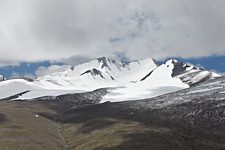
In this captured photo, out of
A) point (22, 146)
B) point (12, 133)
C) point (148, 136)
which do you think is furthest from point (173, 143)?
point (12, 133)

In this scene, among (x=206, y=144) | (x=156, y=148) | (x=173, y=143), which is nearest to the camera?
(x=156, y=148)

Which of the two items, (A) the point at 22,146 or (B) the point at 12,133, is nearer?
(A) the point at 22,146

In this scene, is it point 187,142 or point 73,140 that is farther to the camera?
point 73,140

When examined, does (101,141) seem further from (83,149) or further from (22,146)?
(22,146)

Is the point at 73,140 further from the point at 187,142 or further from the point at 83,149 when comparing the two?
the point at 187,142

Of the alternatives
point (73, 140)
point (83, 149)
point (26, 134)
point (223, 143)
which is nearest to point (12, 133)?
point (26, 134)

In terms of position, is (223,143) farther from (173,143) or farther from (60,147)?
(60,147)

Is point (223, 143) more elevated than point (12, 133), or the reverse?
point (12, 133)

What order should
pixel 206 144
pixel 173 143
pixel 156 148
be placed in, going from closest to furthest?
1. pixel 156 148
2. pixel 173 143
3. pixel 206 144
